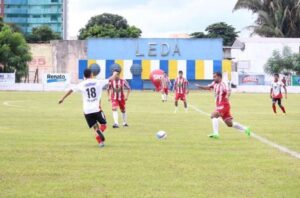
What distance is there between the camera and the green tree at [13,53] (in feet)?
248

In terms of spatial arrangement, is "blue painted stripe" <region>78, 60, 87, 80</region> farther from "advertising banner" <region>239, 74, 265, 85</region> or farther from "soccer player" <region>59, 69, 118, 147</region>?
"soccer player" <region>59, 69, 118, 147</region>

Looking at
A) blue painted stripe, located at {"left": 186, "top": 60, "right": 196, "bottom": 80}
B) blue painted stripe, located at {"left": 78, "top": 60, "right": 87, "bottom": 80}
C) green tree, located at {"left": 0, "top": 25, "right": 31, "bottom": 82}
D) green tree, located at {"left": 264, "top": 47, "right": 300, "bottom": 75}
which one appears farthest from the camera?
green tree, located at {"left": 264, "top": 47, "right": 300, "bottom": 75}

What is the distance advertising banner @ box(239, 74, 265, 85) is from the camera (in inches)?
2758

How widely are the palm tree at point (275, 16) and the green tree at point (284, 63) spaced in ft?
34.5

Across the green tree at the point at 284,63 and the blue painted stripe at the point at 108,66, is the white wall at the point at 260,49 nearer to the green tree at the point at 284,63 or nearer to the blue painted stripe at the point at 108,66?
the green tree at the point at 284,63

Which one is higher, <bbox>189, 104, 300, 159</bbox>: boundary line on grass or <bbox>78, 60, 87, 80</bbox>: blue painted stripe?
<bbox>78, 60, 87, 80</bbox>: blue painted stripe

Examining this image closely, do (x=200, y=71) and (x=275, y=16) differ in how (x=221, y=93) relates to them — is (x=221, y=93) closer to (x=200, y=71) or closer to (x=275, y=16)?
(x=200, y=71)

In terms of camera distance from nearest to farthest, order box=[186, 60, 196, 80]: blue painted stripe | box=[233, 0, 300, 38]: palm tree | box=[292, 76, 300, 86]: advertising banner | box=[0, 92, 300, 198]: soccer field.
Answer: box=[0, 92, 300, 198]: soccer field, box=[292, 76, 300, 86]: advertising banner, box=[186, 60, 196, 80]: blue painted stripe, box=[233, 0, 300, 38]: palm tree

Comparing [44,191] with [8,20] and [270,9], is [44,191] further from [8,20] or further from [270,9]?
[8,20]

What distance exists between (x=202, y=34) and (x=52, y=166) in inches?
4281

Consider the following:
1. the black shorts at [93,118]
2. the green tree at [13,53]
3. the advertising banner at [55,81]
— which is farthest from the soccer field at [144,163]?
the green tree at [13,53]

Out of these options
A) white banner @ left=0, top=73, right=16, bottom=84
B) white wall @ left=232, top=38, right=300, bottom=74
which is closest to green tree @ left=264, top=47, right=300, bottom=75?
white wall @ left=232, top=38, right=300, bottom=74

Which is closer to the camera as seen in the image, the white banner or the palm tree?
the white banner

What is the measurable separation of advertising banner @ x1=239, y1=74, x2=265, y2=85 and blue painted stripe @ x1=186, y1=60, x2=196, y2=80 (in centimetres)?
529
